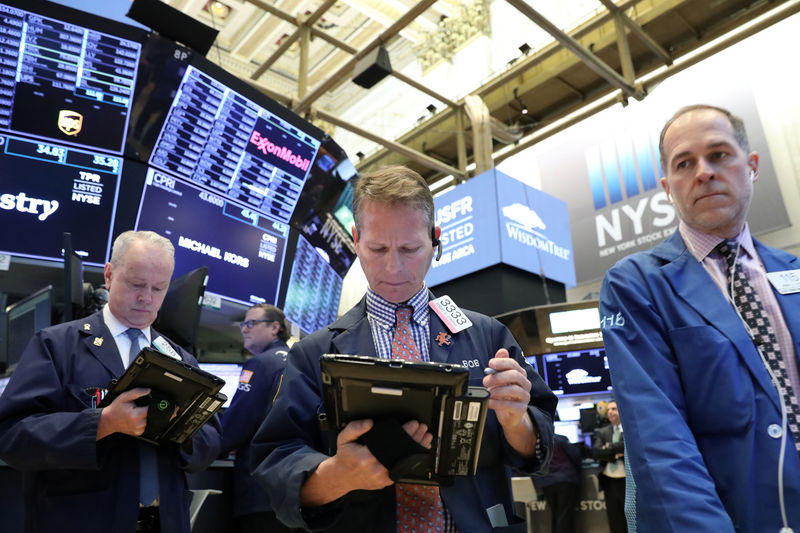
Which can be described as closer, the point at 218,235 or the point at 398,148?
the point at 218,235

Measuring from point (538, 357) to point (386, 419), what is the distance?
5.25 metres

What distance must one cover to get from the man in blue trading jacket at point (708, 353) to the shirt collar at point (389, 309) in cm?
48

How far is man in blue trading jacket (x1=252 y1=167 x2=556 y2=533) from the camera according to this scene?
1.27 m

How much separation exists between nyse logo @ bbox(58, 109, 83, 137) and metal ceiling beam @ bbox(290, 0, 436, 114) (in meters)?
3.39

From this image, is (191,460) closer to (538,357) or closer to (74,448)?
(74,448)

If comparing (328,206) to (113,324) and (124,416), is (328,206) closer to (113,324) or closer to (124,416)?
(113,324)

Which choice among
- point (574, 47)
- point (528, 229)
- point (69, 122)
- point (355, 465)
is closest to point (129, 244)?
point (355, 465)

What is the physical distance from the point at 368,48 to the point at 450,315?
238 inches

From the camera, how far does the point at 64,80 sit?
173 inches

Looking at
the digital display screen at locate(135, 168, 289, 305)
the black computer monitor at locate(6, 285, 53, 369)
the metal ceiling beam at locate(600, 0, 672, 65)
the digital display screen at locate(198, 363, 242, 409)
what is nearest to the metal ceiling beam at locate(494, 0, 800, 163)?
the metal ceiling beam at locate(600, 0, 672, 65)

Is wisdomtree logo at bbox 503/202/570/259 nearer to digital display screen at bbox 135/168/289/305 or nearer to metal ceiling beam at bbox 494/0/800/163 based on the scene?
digital display screen at bbox 135/168/289/305

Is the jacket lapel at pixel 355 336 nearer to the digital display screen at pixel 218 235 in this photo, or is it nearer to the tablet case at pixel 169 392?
the tablet case at pixel 169 392

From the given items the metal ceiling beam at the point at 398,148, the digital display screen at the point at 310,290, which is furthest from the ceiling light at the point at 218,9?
the digital display screen at the point at 310,290

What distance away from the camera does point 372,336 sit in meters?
1.54
